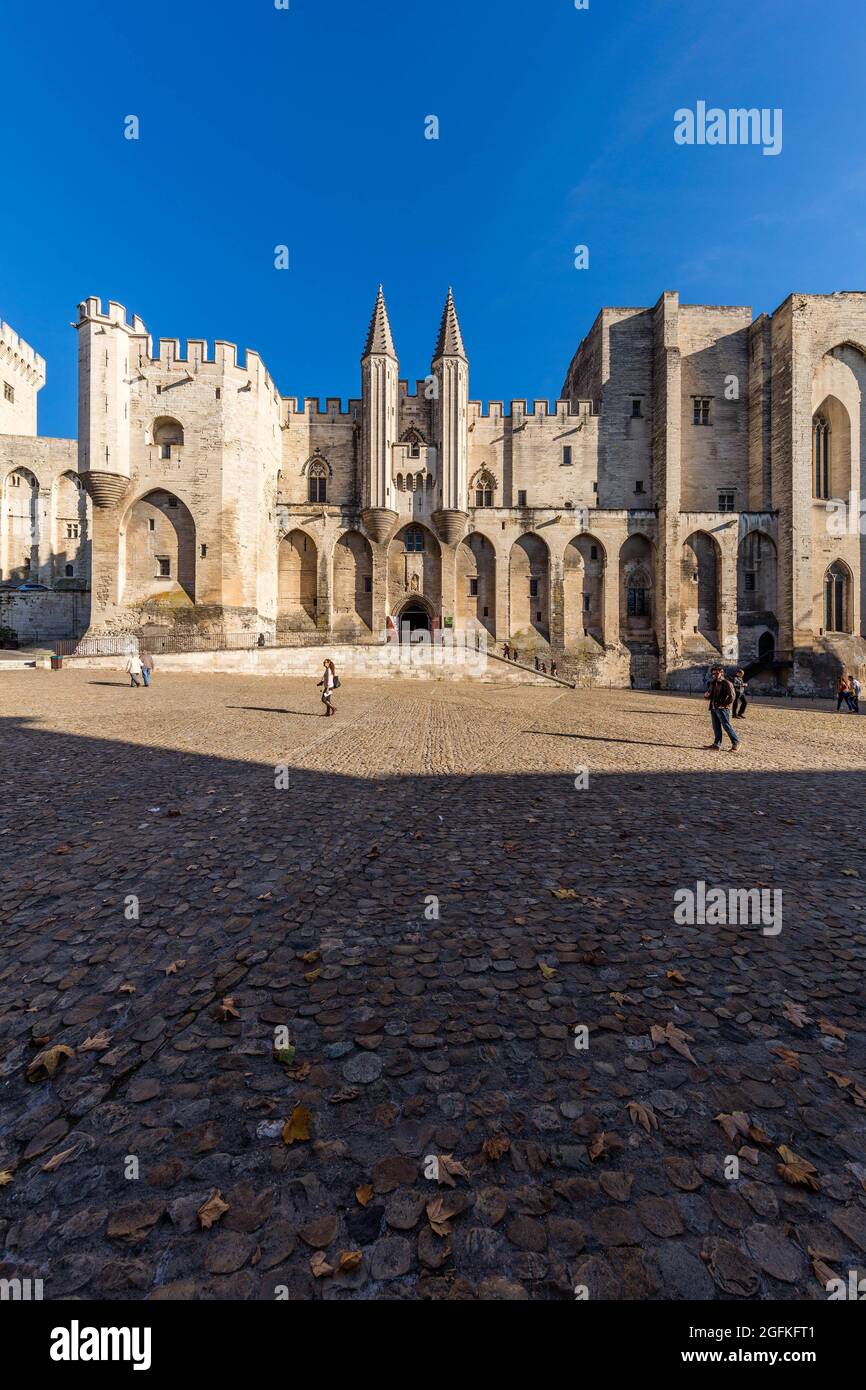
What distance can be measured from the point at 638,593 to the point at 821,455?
16125 millimetres

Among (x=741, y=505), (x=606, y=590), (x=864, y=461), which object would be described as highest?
(x=864, y=461)

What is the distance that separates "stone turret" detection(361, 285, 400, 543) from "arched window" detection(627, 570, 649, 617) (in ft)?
53.8

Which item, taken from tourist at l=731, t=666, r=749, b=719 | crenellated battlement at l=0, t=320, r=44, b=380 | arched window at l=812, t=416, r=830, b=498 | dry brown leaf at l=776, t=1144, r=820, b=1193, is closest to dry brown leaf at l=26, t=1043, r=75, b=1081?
dry brown leaf at l=776, t=1144, r=820, b=1193

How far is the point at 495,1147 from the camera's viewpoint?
182cm

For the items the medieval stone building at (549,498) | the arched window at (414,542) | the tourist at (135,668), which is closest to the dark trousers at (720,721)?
the tourist at (135,668)

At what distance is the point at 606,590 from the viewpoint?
34.7 m

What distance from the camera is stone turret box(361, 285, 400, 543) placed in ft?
107

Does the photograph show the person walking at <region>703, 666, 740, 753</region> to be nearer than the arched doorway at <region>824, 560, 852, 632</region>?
Yes

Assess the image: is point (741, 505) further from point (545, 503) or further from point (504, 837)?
point (504, 837)

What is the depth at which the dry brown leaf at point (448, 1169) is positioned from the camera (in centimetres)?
170

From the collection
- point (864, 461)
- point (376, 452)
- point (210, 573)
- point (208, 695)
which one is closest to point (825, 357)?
point (864, 461)

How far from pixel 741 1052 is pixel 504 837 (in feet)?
9.19

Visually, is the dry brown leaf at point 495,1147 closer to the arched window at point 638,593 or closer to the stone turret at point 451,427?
the stone turret at point 451,427

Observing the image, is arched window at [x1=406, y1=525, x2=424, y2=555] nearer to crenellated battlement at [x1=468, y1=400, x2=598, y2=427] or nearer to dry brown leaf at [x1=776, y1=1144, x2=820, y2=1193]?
crenellated battlement at [x1=468, y1=400, x2=598, y2=427]
